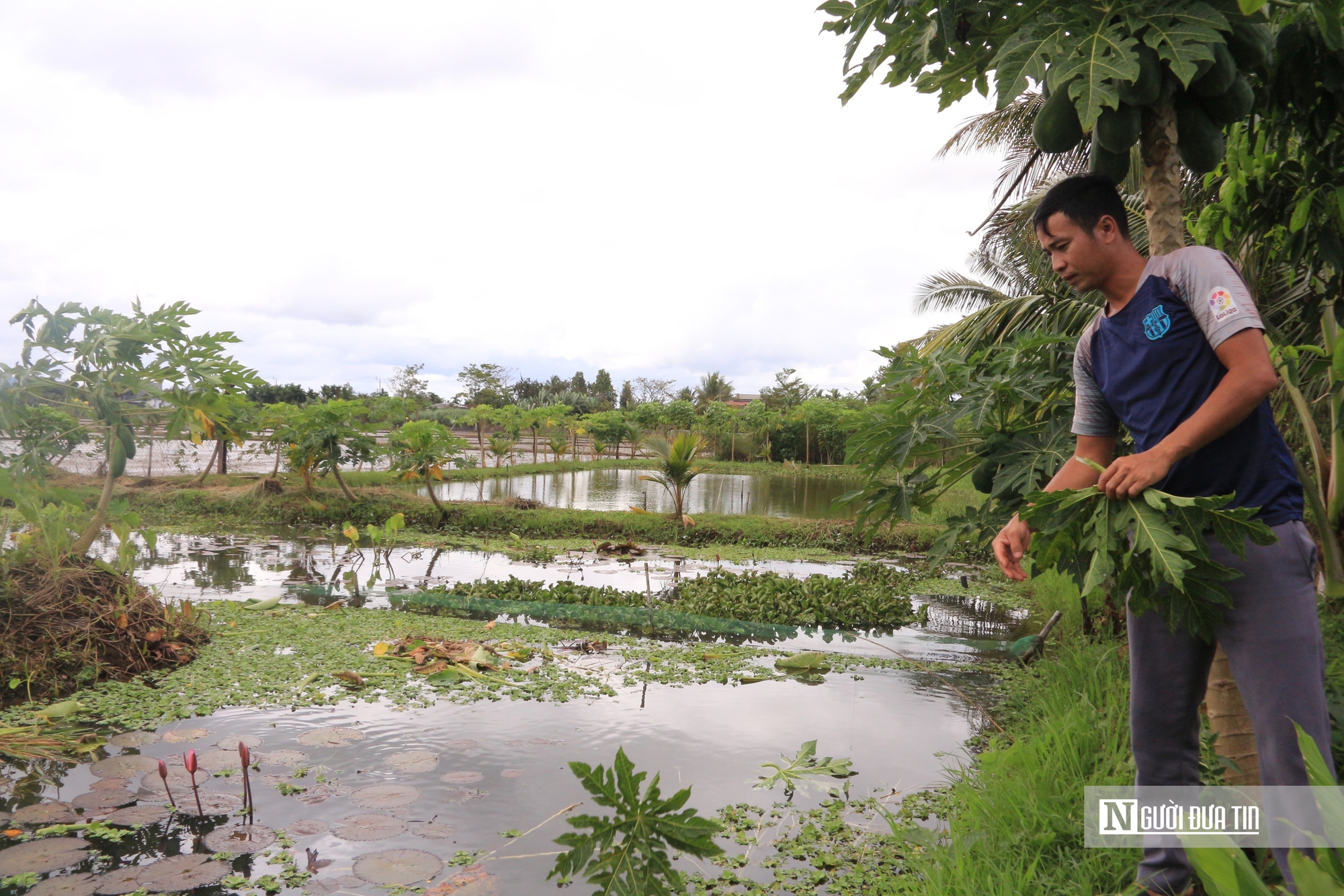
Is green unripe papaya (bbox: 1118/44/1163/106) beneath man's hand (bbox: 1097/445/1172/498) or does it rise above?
above

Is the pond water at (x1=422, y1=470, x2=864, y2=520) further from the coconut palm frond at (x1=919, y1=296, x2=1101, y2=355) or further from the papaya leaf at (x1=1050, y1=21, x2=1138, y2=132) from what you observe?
the papaya leaf at (x1=1050, y1=21, x2=1138, y2=132)

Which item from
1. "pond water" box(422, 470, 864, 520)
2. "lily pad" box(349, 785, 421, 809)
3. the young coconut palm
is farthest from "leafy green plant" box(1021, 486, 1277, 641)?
the young coconut palm

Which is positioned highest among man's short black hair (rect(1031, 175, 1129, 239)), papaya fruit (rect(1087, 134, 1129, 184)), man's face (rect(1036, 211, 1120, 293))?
papaya fruit (rect(1087, 134, 1129, 184))

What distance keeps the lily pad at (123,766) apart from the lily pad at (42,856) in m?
0.49

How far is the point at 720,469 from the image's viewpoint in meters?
29.3

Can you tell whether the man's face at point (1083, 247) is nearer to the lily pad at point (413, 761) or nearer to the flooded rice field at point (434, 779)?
the flooded rice field at point (434, 779)

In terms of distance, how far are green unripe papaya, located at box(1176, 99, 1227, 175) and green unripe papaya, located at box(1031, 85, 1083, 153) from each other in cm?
23

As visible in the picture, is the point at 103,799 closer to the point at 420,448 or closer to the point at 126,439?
the point at 126,439

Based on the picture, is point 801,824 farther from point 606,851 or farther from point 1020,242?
point 1020,242

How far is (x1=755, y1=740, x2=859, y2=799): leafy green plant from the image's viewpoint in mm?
2883

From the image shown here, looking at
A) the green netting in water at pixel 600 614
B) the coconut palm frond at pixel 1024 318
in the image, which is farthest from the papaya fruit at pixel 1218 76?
the green netting in water at pixel 600 614

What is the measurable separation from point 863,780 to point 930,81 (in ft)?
7.89

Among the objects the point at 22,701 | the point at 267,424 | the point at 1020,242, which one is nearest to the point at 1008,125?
the point at 1020,242

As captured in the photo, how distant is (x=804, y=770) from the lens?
9.82 ft
